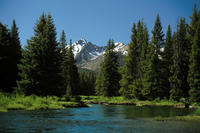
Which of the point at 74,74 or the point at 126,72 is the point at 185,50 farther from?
the point at 74,74

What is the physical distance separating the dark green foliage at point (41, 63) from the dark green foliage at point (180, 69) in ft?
81.3

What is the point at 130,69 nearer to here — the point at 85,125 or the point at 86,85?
the point at 85,125

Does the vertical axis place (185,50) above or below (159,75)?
above

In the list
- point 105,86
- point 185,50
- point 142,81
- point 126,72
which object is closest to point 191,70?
point 185,50

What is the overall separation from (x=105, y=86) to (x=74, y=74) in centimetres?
1121

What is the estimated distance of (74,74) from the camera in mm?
72375

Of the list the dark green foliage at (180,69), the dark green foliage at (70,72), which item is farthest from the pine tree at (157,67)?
the dark green foliage at (70,72)

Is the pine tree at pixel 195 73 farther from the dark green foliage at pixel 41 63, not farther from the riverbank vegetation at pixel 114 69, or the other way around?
the dark green foliage at pixel 41 63

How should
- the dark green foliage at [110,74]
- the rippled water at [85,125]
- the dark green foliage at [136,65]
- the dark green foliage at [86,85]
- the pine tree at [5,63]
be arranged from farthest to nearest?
the dark green foliage at [86,85]
the dark green foliage at [110,74]
the dark green foliage at [136,65]
the pine tree at [5,63]
the rippled water at [85,125]

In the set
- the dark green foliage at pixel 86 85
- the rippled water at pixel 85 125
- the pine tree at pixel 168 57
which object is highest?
A: the pine tree at pixel 168 57

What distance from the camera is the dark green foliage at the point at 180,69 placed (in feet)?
156

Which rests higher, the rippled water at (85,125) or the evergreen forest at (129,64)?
the evergreen forest at (129,64)

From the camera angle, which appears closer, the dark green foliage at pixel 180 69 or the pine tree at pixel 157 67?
the dark green foliage at pixel 180 69

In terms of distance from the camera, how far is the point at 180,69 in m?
48.9
